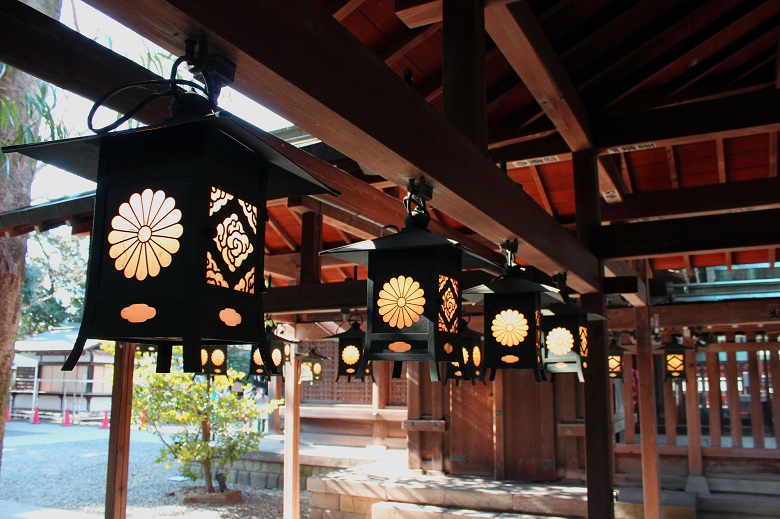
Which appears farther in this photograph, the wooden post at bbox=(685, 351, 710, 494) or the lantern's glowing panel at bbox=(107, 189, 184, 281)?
the wooden post at bbox=(685, 351, 710, 494)

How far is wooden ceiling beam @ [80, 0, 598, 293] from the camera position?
1.52 meters

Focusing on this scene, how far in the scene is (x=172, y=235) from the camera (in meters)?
1.50

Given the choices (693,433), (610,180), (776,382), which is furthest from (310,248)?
(776,382)

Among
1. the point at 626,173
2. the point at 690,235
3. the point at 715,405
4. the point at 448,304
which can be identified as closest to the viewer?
the point at 448,304

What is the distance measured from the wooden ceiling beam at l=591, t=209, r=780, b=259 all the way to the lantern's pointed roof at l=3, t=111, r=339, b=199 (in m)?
3.99

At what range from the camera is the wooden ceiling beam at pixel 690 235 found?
478 centimetres

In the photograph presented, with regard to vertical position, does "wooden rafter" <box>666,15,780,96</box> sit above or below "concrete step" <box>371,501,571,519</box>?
above

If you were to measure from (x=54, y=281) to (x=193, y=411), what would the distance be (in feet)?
40.9

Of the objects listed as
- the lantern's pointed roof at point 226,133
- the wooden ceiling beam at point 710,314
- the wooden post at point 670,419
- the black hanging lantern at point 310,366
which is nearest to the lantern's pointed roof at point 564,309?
the lantern's pointed roof at point 226,133

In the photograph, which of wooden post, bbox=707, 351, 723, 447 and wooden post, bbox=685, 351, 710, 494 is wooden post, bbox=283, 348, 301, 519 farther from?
wooden post, bbox=707, 351, 723, 447

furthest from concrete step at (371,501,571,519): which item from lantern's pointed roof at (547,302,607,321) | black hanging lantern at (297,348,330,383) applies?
lantern's pointed roof at (547,302,607,321)

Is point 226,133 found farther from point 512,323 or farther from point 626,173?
point 626,173

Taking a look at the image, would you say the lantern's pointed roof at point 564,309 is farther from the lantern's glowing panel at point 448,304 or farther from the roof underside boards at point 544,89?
the lantern's glowing panel at point 448,304

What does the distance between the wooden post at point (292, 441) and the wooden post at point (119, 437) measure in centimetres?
413
